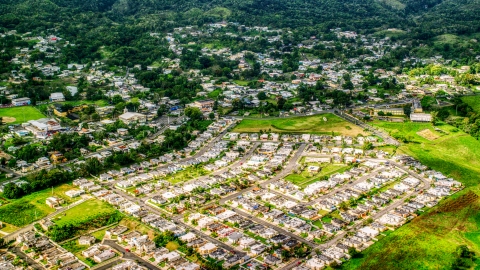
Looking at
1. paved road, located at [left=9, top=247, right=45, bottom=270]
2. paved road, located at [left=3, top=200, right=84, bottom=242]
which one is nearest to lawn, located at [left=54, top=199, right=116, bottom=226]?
paved road, located at [left=3, top=200, right=84, bottom=242]

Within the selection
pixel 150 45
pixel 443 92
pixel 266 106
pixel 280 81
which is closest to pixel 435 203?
pixel 266 106

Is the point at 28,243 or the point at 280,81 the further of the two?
the point at 280,81

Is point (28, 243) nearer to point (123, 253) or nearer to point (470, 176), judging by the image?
point (123, 253)

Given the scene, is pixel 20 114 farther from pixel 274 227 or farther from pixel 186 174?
pixel 274 227

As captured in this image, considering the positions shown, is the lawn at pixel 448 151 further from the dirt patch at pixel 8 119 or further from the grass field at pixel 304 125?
the dirt patch at pixel 8 119

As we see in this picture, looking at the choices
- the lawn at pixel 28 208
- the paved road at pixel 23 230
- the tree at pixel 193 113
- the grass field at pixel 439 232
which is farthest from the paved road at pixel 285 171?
the tree at pixel 193 113

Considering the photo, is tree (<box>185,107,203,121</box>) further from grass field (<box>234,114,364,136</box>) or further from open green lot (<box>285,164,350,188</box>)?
open green lot (<box>285,164,350,188</box>)

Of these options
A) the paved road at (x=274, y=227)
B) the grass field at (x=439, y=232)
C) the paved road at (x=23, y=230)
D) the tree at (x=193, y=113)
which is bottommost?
→ the grass field at (x=439, y=232)
